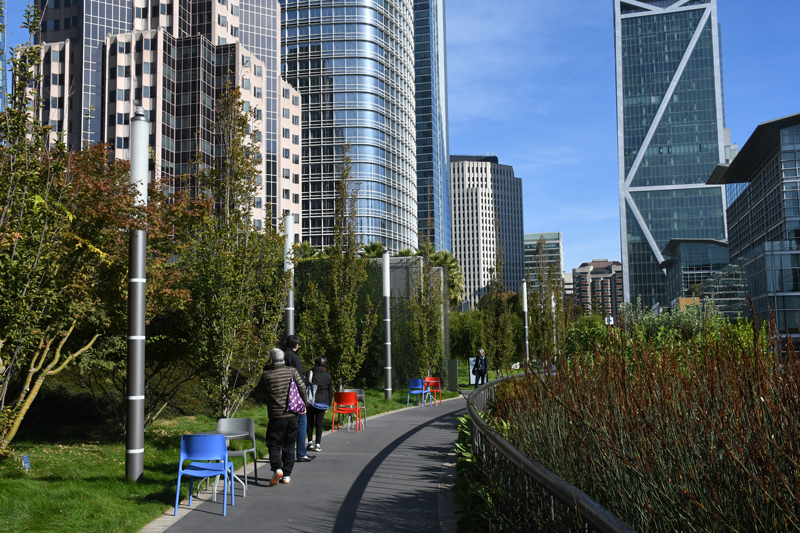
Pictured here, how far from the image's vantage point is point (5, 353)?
857cm

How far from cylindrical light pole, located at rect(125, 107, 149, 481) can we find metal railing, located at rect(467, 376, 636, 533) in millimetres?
4348

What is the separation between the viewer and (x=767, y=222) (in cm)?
7975

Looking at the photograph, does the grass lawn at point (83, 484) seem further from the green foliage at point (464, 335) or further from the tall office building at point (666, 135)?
the tall office building at point (666, 135)

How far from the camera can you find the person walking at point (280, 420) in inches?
344

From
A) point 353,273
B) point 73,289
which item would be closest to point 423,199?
point 353,273

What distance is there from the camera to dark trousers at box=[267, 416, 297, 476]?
8711 mm

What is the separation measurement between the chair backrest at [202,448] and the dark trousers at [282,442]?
4.63 ft

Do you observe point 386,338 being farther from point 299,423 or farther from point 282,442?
point 282,442

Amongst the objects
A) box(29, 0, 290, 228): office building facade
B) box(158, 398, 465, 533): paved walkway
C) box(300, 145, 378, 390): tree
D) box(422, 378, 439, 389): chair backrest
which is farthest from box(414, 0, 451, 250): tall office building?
box(158, 398, 465, 533): paved walkway

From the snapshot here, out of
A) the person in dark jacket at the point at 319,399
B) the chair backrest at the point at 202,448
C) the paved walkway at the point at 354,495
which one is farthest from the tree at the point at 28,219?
the person in dark jacket at the point at 319,399

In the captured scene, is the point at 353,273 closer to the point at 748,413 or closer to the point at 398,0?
the point at 748,413

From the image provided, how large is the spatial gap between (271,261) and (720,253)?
117 metres

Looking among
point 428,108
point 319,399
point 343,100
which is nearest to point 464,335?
point 319,399

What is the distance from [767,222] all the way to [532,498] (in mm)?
86224
